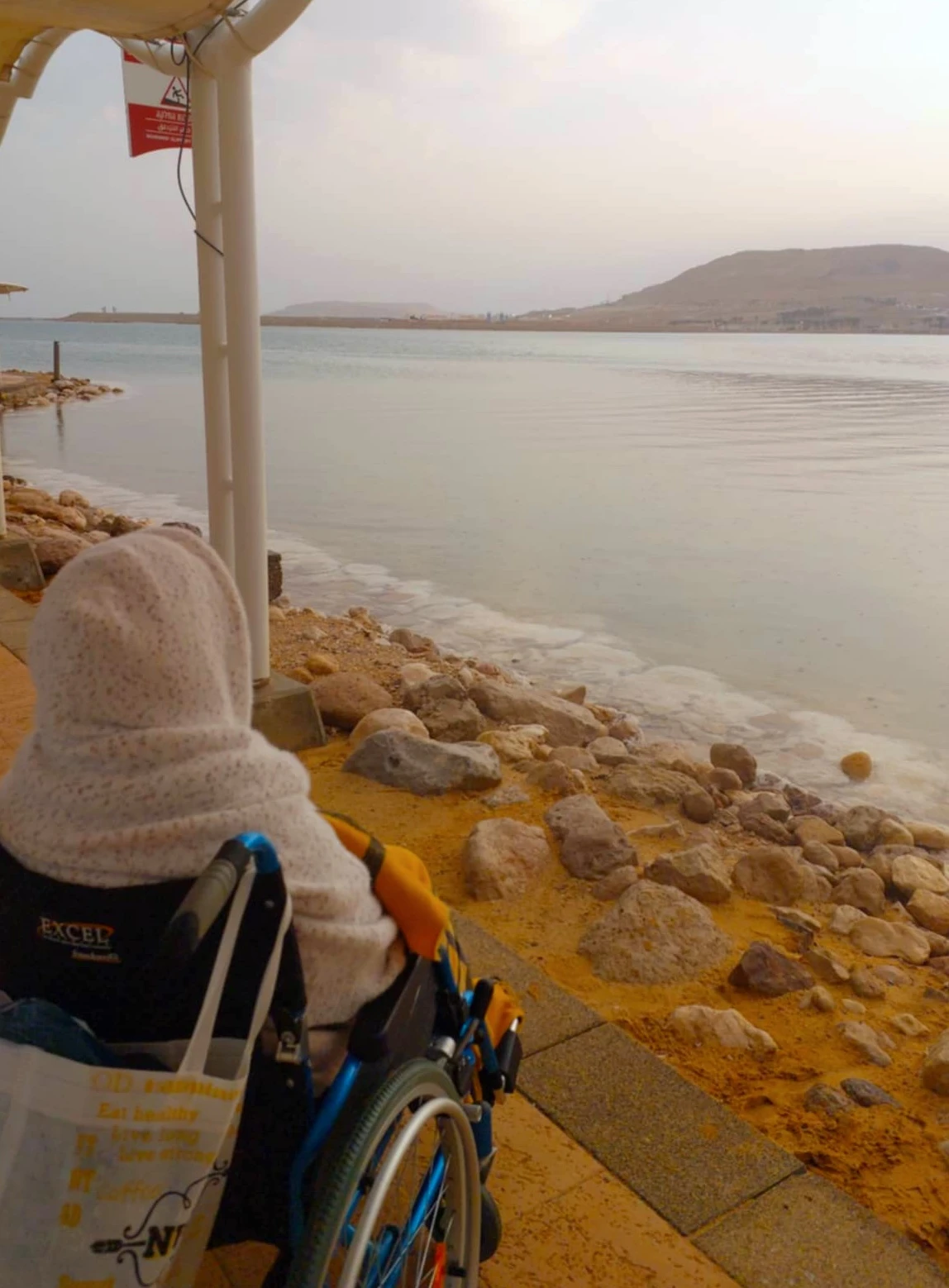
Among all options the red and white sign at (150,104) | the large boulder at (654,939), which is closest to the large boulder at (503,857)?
the large boulder at (654,939)

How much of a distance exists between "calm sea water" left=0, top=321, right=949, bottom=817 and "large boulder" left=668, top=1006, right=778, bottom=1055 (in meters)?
3.25

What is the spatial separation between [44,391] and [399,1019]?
36.7 meters

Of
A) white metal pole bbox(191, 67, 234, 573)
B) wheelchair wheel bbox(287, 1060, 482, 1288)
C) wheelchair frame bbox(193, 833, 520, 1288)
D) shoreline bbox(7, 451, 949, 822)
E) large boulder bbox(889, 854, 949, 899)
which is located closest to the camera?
wheelchair frame bbox(193, 833, 520, 1288)

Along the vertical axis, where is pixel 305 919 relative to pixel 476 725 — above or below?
above

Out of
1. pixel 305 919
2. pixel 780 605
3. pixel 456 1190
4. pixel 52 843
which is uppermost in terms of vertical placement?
pixel 52 843

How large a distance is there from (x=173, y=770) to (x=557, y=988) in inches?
77.6

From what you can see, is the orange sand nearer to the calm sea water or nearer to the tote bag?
the tote bag

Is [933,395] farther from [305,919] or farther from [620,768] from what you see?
[305,919]

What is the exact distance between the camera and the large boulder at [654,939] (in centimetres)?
358

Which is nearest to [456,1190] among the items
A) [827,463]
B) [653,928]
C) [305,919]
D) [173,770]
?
[305,919]

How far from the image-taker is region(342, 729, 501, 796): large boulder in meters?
4.86

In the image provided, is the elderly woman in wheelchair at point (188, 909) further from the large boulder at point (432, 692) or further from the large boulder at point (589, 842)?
the large boulder at point (432, 692)

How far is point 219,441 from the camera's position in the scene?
4.60 m

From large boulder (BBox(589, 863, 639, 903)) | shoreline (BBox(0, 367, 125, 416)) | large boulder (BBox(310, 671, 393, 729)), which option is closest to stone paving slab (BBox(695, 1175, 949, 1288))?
large boulder (BBox(589, 863, 639, 903))
